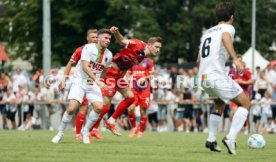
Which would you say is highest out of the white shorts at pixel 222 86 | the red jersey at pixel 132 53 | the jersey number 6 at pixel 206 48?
the red jersey at pixel 132 53

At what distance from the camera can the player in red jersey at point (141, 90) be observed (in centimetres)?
2195

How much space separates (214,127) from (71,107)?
3.66 m

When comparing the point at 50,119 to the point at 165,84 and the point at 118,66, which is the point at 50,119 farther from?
the point at 118,66

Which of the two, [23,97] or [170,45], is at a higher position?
[170,45]

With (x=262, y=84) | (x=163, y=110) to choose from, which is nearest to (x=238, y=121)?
(x=262, y=84)

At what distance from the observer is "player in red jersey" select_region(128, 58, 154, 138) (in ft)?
72.0

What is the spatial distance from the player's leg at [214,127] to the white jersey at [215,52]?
847 mm

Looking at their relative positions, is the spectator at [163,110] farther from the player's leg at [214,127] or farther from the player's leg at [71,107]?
the player's leg at [214,127]

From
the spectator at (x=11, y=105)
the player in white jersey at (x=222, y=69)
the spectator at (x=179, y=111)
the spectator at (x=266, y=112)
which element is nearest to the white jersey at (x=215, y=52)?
the player in white jersey at (x=222, y=69)

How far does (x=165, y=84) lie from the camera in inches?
1194

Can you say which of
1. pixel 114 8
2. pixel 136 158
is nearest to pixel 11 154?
pixel 136 158

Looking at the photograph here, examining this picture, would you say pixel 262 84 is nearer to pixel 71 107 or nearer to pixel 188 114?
pixel 188 114

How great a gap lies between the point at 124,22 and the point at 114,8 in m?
1.87

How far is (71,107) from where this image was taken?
55.6 ft
